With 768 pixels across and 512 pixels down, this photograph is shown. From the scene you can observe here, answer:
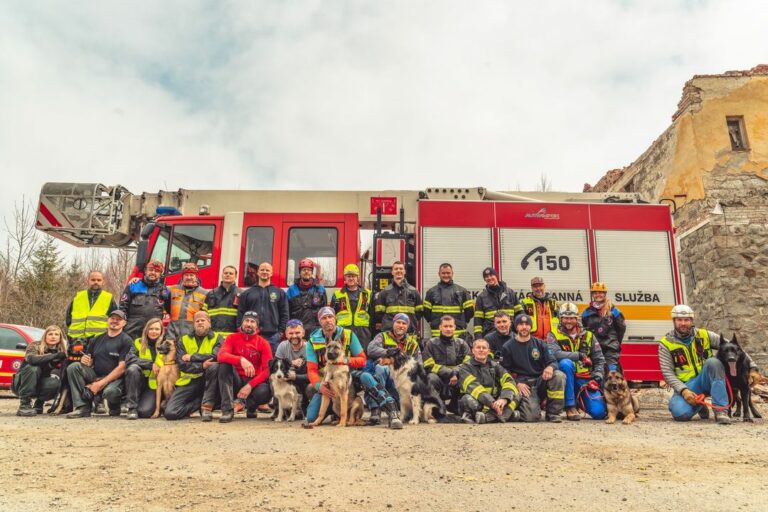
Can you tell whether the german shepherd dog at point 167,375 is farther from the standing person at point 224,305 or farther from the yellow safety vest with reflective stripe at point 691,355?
the yellow safety vest with reflective stripe at point 691,355

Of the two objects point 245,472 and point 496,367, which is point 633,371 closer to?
point 496,367

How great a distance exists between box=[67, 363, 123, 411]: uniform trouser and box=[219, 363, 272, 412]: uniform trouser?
1.49m

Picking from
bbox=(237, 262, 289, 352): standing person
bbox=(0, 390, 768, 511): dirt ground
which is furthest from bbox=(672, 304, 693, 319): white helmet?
bbox=(237, 262, 289, 352): standing person

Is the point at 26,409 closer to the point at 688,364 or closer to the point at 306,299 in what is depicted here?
the point at 306,299

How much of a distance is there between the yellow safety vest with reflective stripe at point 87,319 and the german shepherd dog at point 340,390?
11.2 ft

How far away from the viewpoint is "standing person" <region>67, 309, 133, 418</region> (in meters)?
6.61

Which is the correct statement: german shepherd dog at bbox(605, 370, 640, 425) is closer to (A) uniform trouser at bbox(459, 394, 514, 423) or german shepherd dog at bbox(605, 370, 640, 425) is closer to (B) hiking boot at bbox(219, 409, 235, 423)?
(A) uniform trouser at bbox(459, 394, 514, 423)

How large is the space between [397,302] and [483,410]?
73.0 inches

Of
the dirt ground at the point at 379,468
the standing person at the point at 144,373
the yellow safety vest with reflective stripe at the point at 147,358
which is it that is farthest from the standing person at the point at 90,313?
the dirt ground at the point at 379,468

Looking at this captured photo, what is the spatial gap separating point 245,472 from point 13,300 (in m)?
23.2

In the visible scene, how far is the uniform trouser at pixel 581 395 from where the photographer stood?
6676mm

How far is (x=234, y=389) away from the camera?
21.5 ft

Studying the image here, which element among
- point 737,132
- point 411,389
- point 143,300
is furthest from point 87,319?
point 737,132

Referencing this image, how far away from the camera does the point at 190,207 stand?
916cm
